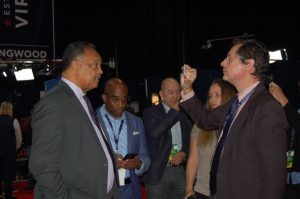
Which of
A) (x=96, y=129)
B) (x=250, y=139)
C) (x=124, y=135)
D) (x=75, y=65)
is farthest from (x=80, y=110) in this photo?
(x=124, y=135)

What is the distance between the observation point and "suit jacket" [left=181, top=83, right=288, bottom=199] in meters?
2.07

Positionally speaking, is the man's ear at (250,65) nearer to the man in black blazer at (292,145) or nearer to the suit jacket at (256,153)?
the suit jacket at (256,153)

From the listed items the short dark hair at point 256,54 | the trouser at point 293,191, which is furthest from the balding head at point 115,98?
the trouser at point 293,191

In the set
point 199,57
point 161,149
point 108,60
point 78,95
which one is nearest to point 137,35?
point 108,60

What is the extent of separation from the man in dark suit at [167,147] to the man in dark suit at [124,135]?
248mm

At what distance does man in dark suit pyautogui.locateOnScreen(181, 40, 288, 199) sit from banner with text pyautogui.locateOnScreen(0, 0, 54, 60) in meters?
5.19

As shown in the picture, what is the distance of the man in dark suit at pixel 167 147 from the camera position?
388 cm

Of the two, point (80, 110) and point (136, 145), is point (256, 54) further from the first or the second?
point (136, 145)

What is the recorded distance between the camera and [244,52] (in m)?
2.30

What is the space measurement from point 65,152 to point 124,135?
1347 mm

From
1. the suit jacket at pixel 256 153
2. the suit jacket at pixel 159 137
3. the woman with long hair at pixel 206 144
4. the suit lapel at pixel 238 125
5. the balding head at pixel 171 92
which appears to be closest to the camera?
the suit jacket at pixel 256 153

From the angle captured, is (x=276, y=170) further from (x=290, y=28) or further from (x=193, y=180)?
(x=290, y=28)

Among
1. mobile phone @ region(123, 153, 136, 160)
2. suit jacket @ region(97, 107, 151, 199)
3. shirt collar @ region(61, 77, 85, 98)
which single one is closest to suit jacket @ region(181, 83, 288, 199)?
shirt collar @ region(61, 77, 85, 98)

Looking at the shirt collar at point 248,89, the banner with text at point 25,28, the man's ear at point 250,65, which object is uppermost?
the banner with text at point 25,28
